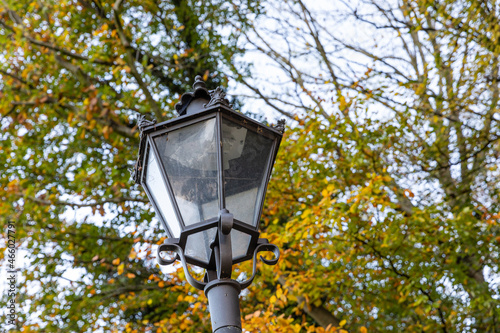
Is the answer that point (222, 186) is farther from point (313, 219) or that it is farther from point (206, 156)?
point (313, 219)

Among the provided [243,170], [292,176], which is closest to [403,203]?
[292,176]

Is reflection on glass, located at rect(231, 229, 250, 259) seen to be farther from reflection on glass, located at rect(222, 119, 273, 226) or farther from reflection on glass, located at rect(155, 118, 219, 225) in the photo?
reflection on glass, located at rect(155, 118, 219, 225)

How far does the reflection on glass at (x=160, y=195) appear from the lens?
2.73m

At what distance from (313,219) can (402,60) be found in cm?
606

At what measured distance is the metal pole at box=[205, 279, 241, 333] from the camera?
248cm

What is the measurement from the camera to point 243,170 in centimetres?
279

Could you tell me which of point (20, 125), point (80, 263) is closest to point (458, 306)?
point (80, 263)

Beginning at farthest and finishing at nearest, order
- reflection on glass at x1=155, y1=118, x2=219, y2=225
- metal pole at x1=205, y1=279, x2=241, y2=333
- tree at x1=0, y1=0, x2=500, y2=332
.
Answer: tree at x1=0, y1=0, x2=500, y2=332 → reflection on glass at x1=155, y1=118, x2=219, y2=225 → metal pole at x1=205, y1=279, x2=241, y2=333

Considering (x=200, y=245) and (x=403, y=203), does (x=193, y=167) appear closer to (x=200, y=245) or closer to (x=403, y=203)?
(x=200, y=245)

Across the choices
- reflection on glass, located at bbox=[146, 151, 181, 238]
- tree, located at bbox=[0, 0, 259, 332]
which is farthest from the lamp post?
tree, located at bbox=[0, 0, 259, 332]

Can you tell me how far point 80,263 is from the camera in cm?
1019

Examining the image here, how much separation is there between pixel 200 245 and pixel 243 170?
45cm

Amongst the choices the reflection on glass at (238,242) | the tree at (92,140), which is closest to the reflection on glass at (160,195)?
the reflection on glass at (238,242)

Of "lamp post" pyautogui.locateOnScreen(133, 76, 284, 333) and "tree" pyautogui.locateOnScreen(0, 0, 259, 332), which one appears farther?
"tree" pyautogui.locateOnScreen(0, 0, 259, 332)
